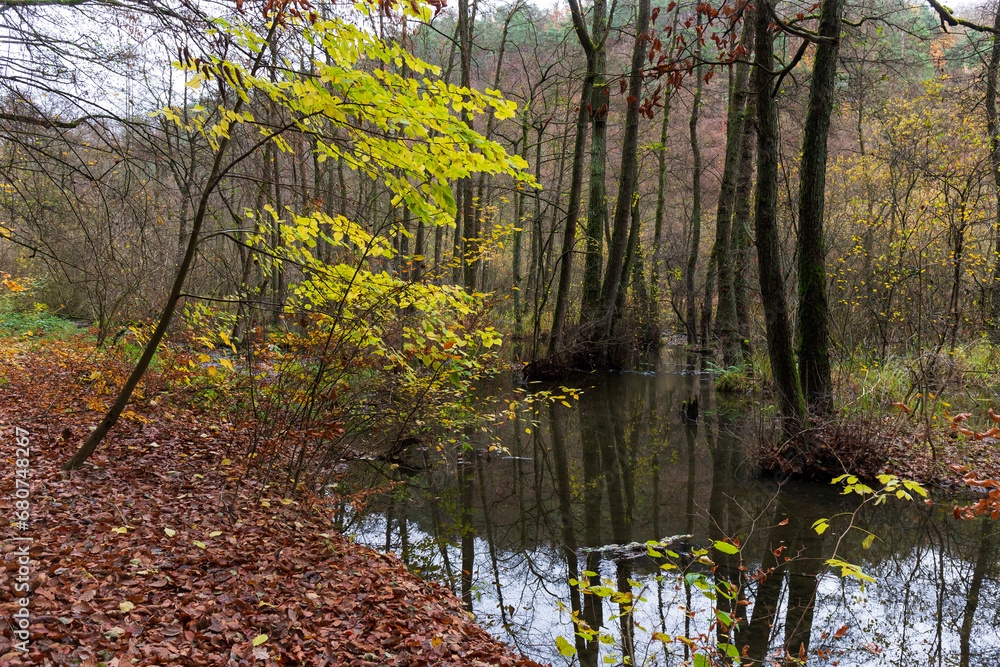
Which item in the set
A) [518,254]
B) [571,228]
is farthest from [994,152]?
[518,254]

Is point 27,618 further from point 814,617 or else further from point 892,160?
point 892,160

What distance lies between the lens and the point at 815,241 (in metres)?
6.92

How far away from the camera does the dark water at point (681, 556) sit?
149 inches

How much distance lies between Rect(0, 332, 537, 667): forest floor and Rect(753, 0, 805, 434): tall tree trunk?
186 inches

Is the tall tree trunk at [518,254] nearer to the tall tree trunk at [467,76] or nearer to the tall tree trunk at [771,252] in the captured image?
the tall tree trunk at [467,76]

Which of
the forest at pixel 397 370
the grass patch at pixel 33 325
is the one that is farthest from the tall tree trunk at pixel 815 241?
the grass patch at pixel 33 325

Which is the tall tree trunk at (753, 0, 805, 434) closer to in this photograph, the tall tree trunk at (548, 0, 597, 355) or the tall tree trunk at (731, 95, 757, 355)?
the tall tree trunk at (731, 95, 757, 355)

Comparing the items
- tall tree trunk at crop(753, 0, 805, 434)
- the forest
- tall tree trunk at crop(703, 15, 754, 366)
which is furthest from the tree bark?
tall tree trunk at crop(703, 15, 754, 366)

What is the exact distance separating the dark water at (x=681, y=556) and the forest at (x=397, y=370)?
62mm

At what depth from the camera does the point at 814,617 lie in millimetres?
4113

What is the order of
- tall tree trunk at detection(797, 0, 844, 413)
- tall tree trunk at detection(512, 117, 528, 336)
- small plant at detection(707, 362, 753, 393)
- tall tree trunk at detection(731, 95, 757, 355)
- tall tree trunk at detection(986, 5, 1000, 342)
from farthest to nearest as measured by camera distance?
tall tree trunk at detection(512, 117, 528, 336) → tall tree trunk at detection(731, 95, 757, 355) → small plant at detection(707, 362, 753, 393) → tall tree trunk at detection(986, 5, 1000, 342) → tall tree trunk at detection(797, 0, 844, 413)

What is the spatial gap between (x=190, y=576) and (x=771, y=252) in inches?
268

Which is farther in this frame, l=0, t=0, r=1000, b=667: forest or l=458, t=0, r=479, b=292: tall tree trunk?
l=458, t=0, r=479, b=292: tall tree trunk

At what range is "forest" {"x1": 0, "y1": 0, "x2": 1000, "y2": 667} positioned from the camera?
11.4ft
